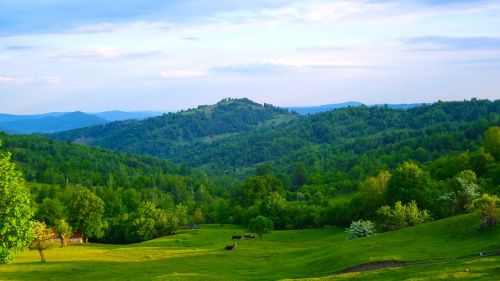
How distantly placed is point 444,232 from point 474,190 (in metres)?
29.3

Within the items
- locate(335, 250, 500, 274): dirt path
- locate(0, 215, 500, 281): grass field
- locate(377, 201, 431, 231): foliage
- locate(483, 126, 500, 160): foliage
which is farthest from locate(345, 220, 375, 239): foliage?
locate(483, 126, 500, 160): foliage

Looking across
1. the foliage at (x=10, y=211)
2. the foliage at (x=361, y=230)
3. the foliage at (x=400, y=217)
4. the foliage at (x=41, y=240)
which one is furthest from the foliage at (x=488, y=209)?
Answer: the foliage at (x=41, y=240)

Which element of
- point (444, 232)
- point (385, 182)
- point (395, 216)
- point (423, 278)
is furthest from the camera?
point (385, 182)

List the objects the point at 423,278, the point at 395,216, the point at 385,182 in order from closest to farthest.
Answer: the point at 423,278
the point at 395,216
the point at 385,182

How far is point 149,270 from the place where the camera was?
72.6 meters

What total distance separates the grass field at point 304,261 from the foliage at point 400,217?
14553mm

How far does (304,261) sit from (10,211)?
37331mm

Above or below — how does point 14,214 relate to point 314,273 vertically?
above

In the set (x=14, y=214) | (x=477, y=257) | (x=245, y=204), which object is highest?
(x=14, y=214)

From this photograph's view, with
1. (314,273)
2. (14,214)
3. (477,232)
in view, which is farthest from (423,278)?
(14,214)

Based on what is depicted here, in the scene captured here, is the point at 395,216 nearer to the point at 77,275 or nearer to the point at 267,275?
the point at 267,275

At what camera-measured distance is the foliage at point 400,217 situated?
298 ft

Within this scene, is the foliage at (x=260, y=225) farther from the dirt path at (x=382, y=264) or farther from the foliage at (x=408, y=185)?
the dirt path at (x=382, y=264)

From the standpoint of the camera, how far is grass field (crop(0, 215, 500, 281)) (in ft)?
168
